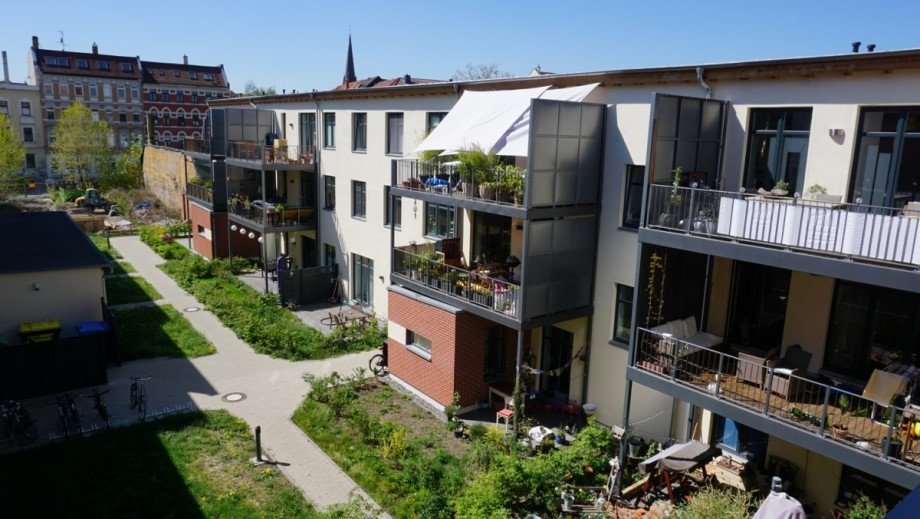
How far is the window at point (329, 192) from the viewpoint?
82.2 feet

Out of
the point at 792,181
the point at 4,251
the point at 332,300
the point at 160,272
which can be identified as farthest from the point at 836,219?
the point at 160,272

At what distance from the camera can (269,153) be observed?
25859 mm

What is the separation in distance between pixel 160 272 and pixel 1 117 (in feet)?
118

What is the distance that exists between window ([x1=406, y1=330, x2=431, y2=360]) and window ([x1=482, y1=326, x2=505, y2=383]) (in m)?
1.55

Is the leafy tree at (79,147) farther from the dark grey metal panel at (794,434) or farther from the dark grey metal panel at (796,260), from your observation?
the dark grey metal panel at (794,434)

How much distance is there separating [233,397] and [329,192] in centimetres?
1129

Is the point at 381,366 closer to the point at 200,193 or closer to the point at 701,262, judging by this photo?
the point at 701,262

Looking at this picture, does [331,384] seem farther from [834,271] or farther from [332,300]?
[834,271]

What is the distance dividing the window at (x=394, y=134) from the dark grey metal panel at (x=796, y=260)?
37.6 ft

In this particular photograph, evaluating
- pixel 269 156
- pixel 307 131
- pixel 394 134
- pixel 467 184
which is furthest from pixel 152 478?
pixel 307 131

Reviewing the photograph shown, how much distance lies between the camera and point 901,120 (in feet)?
31.3

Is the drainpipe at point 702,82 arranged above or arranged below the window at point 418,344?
above

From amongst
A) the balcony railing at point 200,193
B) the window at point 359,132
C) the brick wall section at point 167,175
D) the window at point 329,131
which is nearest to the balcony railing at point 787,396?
the window at point 359,132

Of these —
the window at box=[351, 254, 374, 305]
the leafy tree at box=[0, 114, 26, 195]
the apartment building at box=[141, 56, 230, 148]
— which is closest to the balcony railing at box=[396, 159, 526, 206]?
the window at box=[351, 254, 374, 305]
